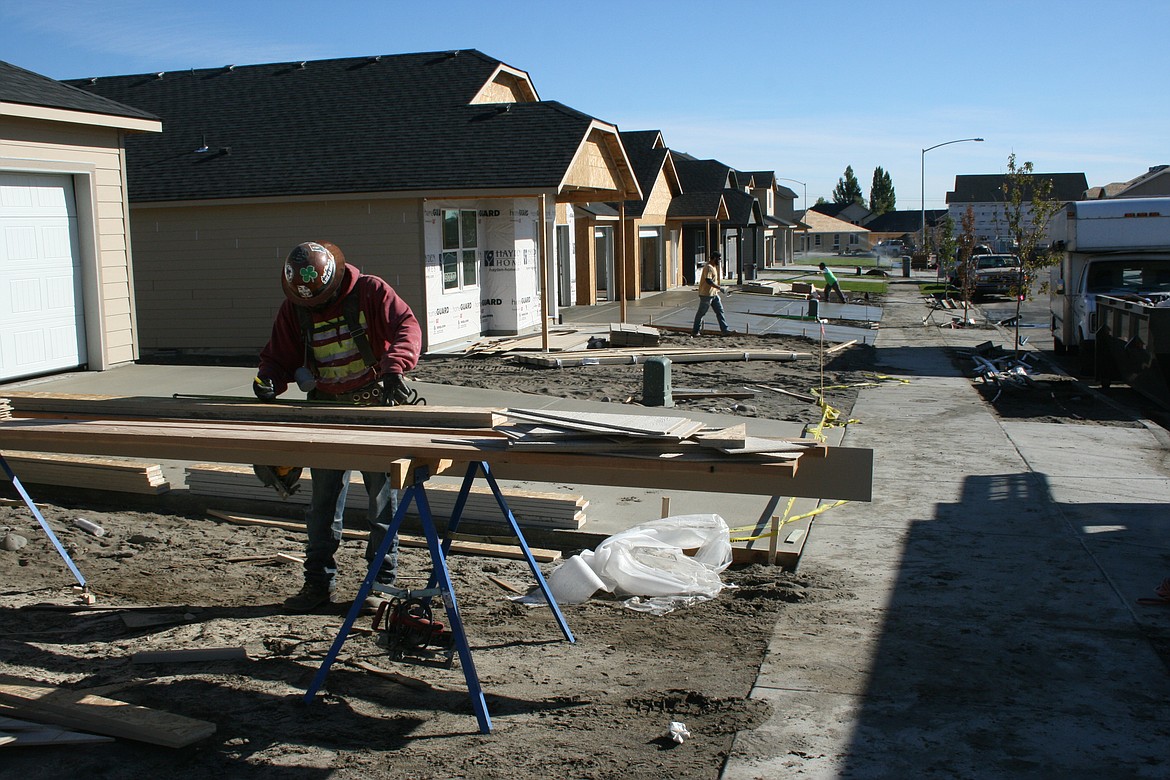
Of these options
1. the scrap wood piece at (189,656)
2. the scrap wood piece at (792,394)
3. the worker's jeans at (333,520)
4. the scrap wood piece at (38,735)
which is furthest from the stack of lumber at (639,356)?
the scrap wood piece at (38,735)

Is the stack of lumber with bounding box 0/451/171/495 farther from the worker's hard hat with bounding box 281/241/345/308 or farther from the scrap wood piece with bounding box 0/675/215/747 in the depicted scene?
the scrap wood piece with bounding box 0/675/215/747

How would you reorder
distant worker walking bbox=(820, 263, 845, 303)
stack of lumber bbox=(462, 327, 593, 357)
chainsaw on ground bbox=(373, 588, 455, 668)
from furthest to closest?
distant worker walking bbox=(820, 263, 845, 303)
stack of lumber bbox=(462, 327, 593, 357)
chainsaw on ground bbox=(373, 588, 455, 668)

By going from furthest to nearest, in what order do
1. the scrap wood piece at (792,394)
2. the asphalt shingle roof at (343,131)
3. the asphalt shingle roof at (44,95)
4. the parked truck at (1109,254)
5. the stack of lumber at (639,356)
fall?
the asphalt shingle roof at (343,131), the parked truck at (1109,254), the stack of lumber at (639,356), the scrap wood piece at (792,394), the asphalt shingle roof at (44,95)

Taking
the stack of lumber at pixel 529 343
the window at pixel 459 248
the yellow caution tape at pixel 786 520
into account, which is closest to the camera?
the yellow caution tape at pixel 786 520

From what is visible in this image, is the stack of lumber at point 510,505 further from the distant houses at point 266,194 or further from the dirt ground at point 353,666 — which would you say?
the distant houses at point 266,194

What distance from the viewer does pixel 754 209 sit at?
48.2 metres

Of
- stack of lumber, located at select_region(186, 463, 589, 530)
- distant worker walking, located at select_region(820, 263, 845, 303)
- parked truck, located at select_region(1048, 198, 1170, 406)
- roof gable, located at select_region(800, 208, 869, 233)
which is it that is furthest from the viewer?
roof gable, located at select_region(800, 208, 869, 233)

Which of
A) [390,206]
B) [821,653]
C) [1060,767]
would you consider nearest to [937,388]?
[390,206]

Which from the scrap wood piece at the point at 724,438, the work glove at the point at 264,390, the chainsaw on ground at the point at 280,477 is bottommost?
the chainsaw on ground at the point at 280,477

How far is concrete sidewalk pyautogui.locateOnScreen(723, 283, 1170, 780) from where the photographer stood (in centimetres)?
396

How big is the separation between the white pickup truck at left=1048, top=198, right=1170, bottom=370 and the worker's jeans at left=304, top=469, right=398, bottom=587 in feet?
45.3

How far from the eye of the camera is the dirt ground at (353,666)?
384cm

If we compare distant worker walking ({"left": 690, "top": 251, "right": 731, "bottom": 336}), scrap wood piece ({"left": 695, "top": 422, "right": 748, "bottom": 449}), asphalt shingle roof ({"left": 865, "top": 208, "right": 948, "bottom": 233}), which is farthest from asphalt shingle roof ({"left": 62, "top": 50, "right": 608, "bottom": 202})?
asphalt shingle roof ({"left": 865, "top": 208, "right": 948, "bottom": 233})

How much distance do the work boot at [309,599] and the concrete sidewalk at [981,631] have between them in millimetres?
2343
